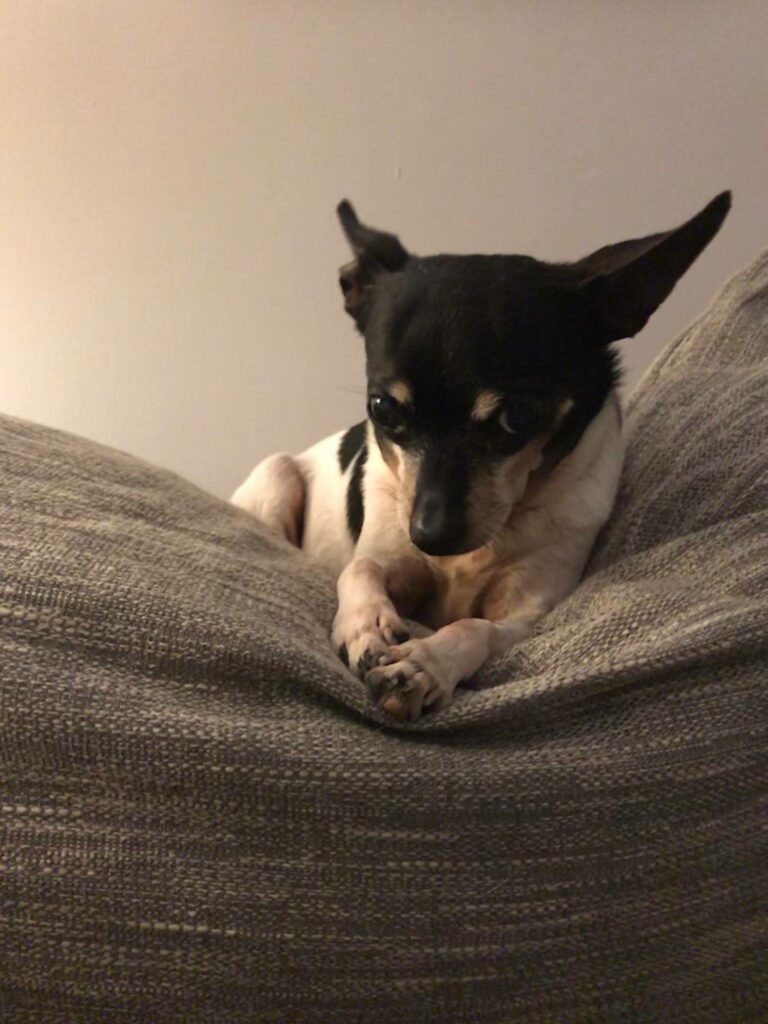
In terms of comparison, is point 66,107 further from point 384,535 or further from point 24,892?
point 24,892

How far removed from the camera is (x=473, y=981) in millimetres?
735

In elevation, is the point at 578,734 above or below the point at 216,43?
below

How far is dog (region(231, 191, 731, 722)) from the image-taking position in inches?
42.0

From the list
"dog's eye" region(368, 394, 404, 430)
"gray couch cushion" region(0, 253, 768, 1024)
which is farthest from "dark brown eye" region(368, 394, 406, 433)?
"gray couch cushion" region(0, 253, 768, 1024)

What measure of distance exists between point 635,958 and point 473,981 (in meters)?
0.15

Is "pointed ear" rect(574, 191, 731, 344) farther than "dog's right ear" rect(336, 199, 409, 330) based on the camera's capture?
No

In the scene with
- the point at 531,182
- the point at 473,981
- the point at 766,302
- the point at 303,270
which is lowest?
the point at 473,981

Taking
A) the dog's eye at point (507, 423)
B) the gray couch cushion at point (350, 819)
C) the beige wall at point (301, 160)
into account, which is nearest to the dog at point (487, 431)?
the dog's eye at point (507, 423)

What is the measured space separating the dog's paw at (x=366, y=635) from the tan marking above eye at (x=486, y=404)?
26cm

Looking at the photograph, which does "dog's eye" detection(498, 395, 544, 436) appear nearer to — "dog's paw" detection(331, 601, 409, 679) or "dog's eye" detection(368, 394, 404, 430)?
"dog's eye" detection(368, 394, 404, 430)

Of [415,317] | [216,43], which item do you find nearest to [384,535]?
[415,317]

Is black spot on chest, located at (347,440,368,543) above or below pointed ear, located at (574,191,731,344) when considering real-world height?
below

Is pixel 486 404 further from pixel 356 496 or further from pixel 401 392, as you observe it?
pixel 356 496

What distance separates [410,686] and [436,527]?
0.28 m
